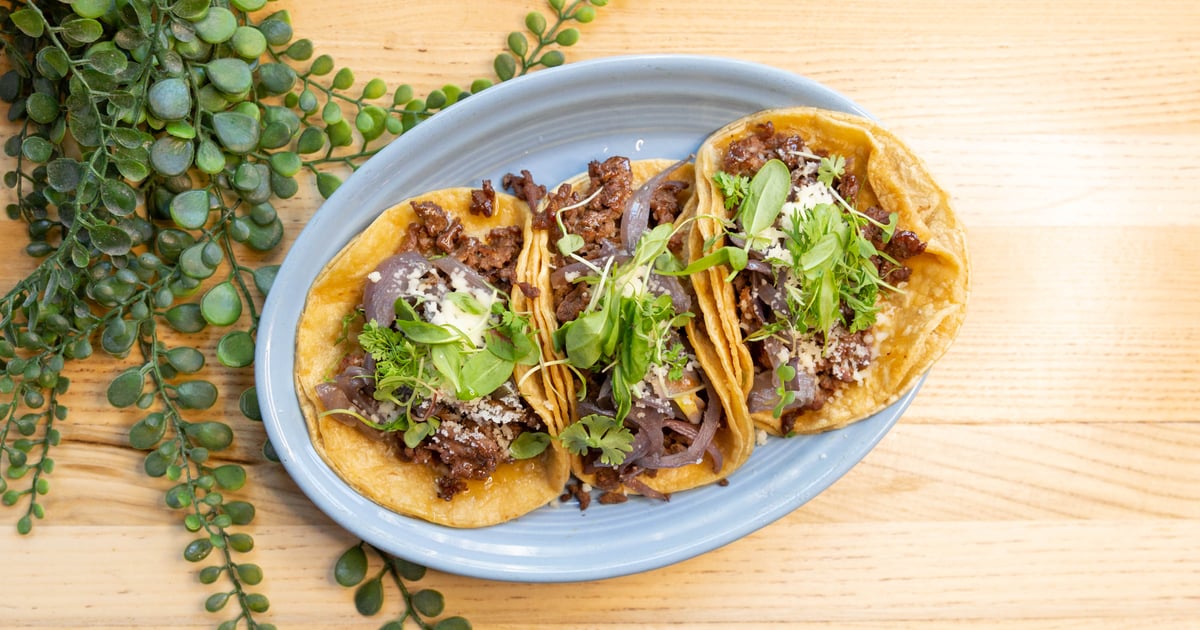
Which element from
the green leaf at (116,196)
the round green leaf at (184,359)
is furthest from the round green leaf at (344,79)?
the round green leaf at (184,359)

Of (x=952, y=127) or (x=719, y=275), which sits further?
(x=952, y=127)

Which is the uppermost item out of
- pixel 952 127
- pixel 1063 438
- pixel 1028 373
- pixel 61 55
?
pixel 61 55

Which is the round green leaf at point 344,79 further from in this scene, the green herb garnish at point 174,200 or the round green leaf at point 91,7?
the round green leaf at point 91,7

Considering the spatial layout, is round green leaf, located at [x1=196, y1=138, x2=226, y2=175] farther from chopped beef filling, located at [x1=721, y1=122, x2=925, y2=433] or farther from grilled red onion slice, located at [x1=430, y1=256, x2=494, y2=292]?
chopped beef filling, located at [x1=721, y1=122, x2=925, y2=433]

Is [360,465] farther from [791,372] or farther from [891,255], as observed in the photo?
[891,255]

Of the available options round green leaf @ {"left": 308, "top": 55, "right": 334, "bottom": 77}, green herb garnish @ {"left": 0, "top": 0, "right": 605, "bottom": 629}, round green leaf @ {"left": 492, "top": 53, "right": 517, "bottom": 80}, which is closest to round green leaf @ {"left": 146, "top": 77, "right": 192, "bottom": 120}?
green herb garnish @ {"left": 0, "top": 0, "right": 605, "bottom": 629}

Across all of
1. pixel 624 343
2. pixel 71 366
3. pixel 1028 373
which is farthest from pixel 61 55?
pixel 1028 373

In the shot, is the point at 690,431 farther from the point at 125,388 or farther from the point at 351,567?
the point at 125,388

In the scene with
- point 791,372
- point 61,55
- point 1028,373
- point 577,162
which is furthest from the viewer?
point 1028,373
